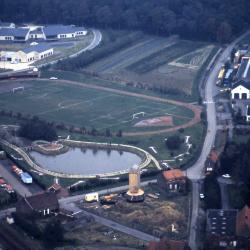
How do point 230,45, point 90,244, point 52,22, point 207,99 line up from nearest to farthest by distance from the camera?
1. point 90,244
2. point 207,99
3. point 230,45
4. point 52,22

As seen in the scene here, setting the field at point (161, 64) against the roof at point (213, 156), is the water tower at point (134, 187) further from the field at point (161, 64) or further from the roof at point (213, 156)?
the field at point (161, 64)

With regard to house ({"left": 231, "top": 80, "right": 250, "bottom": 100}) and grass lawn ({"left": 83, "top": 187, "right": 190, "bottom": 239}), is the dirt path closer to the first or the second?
house ({"left": 231, "top": 80, "right": 250, "bottom": 100})

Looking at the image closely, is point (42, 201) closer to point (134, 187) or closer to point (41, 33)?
point (134, 187)

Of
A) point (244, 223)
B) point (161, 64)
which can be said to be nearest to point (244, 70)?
point (161, 64)

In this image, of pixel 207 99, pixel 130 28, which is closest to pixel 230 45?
pixel 130 28

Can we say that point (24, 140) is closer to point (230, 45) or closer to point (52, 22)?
point (230, 45)

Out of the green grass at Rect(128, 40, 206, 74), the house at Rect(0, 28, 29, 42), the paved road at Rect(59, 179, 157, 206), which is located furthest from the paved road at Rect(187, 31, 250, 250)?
the house at Rect(0, 28, 29, 42)

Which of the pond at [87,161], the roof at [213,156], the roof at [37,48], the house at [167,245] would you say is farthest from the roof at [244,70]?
the house at [167,245]
